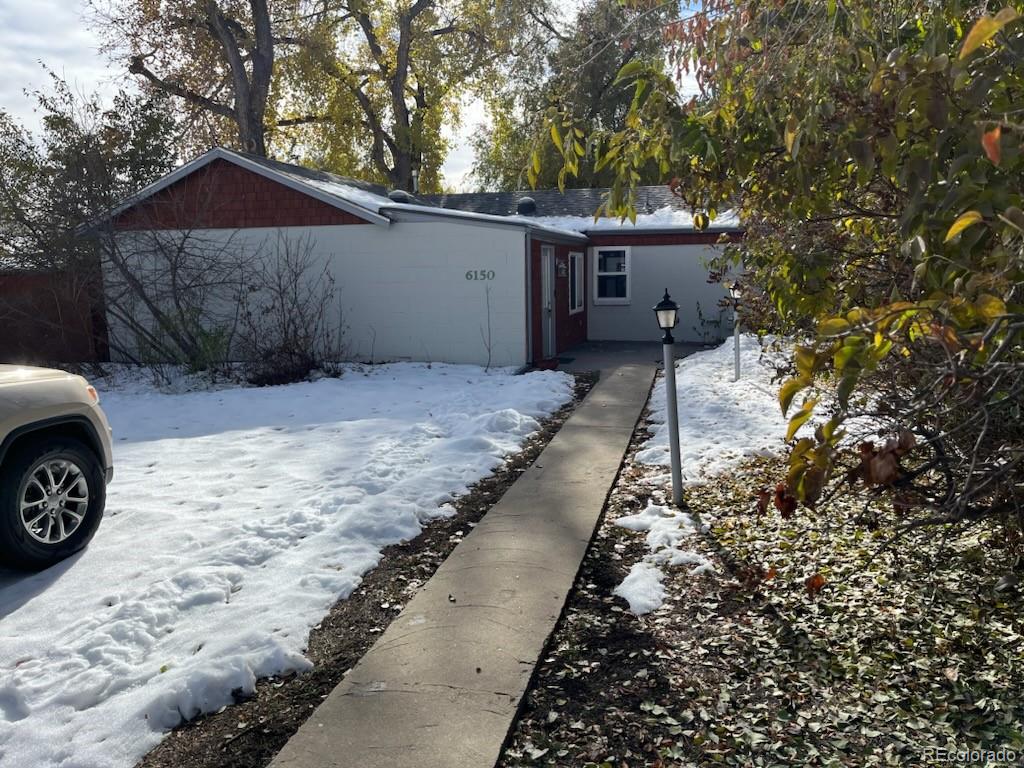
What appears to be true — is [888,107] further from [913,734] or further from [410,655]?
[410,655]

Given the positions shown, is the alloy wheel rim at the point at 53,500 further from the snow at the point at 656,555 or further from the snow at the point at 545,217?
the snow at the point at 545,217

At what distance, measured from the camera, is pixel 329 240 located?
1424 cm

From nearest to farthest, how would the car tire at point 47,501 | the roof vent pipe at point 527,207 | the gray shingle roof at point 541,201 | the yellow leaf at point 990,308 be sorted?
the yellow leaf at point 990,308, the car tire at point 47,501, the gray shingle roof at point 541,201, the roof vent pipe at point 527,207

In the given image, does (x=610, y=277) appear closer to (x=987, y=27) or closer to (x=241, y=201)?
(x=241, y=201)

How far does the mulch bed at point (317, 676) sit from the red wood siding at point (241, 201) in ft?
32.3

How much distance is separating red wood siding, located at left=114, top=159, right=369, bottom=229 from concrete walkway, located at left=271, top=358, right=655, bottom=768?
31.7ft

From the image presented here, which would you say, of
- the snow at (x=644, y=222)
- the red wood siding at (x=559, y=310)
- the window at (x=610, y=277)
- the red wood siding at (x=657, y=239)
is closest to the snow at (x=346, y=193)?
the red wood siding at (x=559, y=310)

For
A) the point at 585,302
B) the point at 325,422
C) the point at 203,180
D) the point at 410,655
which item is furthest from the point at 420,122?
the point at 410,655

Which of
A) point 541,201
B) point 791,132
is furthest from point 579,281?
point 791,132

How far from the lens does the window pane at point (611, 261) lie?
60.0 ft

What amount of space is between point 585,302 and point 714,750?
53.0 feet

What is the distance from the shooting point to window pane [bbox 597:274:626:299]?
60.4ft

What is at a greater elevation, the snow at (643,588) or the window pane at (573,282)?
the window pane at (573,282)

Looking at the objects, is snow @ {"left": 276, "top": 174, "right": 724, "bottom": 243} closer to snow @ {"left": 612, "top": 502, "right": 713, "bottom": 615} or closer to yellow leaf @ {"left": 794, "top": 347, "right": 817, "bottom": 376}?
snow @ {"left": 612, "top": 502, "right": 713, "bottom": 615}
